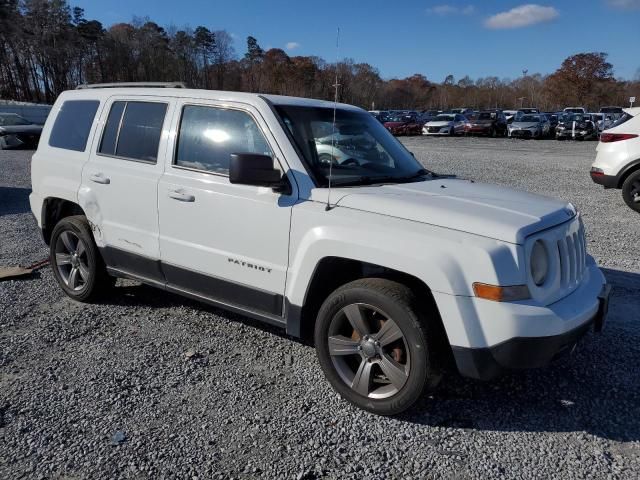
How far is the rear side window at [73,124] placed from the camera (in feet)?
15.3

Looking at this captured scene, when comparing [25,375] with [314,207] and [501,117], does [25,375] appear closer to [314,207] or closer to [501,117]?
[314,207]

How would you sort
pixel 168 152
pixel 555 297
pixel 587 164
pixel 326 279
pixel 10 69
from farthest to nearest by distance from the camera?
pixel 10 69 < pixel 587 164 < pixel 168 152 < pixel 326 279 < pixel 555 297

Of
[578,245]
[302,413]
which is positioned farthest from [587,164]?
[302,413]

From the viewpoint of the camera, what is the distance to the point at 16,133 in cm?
2134

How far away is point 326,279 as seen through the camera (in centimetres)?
338

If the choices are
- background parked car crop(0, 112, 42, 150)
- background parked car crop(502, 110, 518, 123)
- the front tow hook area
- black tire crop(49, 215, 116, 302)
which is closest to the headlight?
the front tow hook area

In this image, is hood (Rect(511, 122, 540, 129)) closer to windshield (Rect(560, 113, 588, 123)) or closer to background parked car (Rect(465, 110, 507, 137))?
background parked car (Rect(465, 110, 507, 137))

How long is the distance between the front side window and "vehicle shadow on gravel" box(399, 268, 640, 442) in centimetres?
202

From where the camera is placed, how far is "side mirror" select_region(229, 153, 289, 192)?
314 cm

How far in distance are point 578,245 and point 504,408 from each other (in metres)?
1.13

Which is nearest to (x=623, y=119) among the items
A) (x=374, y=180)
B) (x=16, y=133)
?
(x=374, y=180)

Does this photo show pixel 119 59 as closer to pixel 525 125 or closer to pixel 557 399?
pixel 525 125

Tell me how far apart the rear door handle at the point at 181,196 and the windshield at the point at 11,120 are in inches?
870

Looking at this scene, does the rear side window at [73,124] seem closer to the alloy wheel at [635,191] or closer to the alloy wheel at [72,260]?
the alloy wheel at [72,260]
